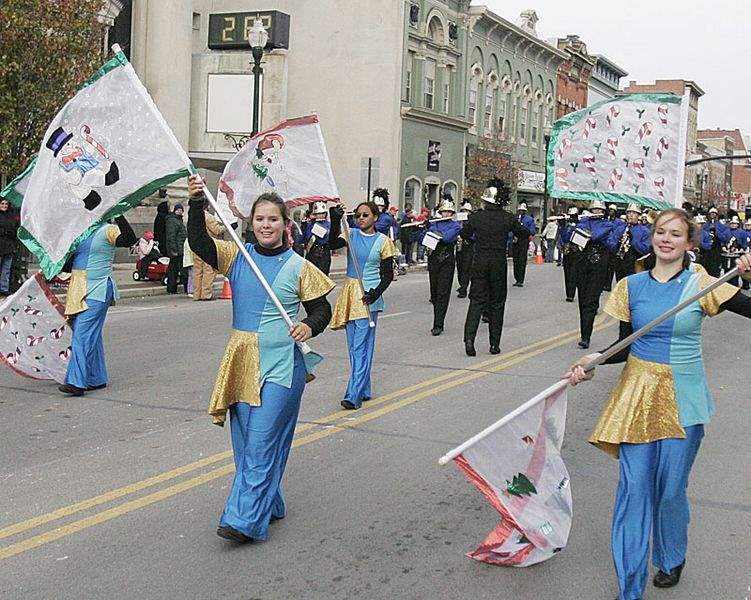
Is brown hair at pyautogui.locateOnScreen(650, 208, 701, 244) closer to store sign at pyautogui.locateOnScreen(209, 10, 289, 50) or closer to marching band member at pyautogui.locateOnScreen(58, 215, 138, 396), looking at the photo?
marching band member at pyautogui.locateOnScreen(58, 215, 138, 396)

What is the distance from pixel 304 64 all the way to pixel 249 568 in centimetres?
3805

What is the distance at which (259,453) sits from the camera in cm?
509

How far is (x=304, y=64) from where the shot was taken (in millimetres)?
41312

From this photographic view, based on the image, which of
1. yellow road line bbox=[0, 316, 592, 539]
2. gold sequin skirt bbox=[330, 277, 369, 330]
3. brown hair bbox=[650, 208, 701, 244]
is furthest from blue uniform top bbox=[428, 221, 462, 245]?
brown hair bbox=[650, 208, 701, 244]

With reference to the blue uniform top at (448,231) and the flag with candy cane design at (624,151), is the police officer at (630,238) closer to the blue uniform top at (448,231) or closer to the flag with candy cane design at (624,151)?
the blue uniform top at (448,231)

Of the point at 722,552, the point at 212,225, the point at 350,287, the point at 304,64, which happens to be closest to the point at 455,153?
the point at 304,64

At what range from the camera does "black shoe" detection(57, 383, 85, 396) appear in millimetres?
9039

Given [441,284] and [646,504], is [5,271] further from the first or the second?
[646,504]

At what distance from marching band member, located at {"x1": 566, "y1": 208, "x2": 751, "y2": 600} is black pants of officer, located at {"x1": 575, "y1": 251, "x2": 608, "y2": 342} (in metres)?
8.63

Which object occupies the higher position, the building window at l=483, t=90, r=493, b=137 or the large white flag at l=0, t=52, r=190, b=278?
the building window at l=483, t=90, r=493, b=137

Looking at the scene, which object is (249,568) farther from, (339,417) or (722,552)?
(339,417)

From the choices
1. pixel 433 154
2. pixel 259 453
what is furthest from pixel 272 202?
pixel 433 154

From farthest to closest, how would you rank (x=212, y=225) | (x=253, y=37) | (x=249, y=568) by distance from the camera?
(x=253, y=37) < (x=212, y=225) < (x=249, y=568)

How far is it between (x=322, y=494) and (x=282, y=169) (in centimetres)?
297
